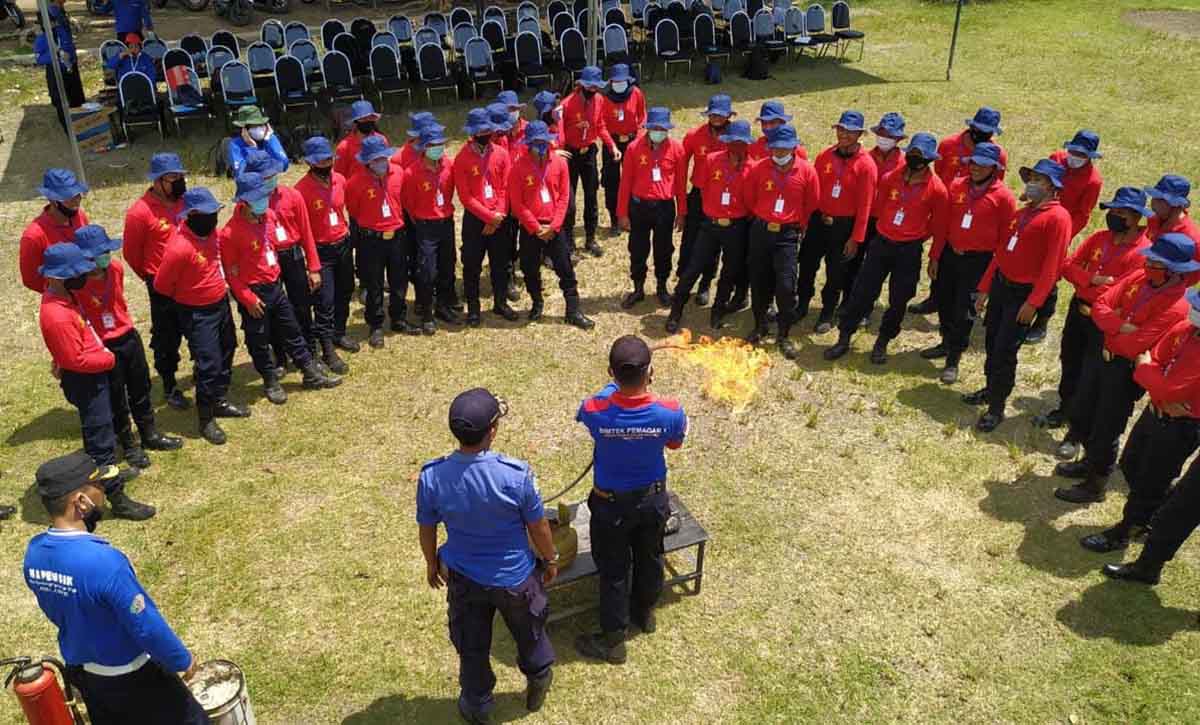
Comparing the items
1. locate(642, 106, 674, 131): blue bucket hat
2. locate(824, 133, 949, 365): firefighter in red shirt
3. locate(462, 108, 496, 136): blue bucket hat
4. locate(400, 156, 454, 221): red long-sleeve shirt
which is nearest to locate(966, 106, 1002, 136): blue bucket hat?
locate(824, 133, 949, 365): firefighter in red shirt

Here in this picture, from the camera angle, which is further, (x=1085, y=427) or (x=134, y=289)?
(x=134, y=289)

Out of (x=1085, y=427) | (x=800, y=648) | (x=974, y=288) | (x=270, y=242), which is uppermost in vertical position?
(x=270, y=242)

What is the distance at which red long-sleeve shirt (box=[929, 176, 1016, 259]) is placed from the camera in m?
7.87

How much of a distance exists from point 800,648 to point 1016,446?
3.26 m

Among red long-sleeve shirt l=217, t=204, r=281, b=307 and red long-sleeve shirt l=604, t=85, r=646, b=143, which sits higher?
red long-sleeve shirt l=604, t=85, r=646, b=143

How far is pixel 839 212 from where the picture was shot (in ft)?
29.1

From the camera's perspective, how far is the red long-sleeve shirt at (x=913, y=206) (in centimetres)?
819

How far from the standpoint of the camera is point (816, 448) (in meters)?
7.72

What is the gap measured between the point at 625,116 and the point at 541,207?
2928mm

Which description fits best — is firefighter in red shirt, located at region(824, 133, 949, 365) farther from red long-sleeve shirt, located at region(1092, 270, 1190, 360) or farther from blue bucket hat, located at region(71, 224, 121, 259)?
blue bucket hat, located at region(71, 224, 121, 259)

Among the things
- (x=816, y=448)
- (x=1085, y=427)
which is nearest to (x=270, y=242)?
(x=816, y=448)

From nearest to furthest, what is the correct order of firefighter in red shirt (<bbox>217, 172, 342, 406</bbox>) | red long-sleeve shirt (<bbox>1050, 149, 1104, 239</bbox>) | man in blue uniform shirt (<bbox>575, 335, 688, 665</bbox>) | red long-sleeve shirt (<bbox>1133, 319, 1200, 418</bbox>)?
man in blue uniform shirt (<bbox>575, 335, 688, 665</bbox>) < red long-sleeve shirt (<bbox>1133, 319, 1200, 418</bbox>) < firefighter in red shirt (<bbox>217, 172, 342, 406</bbox>) < red long-sleeve shirt (<bbox>1050, 149, 1104, 239</bbox>)

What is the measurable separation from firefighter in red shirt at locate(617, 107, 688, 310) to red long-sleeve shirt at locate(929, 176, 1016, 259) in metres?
2.80

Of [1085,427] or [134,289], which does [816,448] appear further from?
[134,289]
